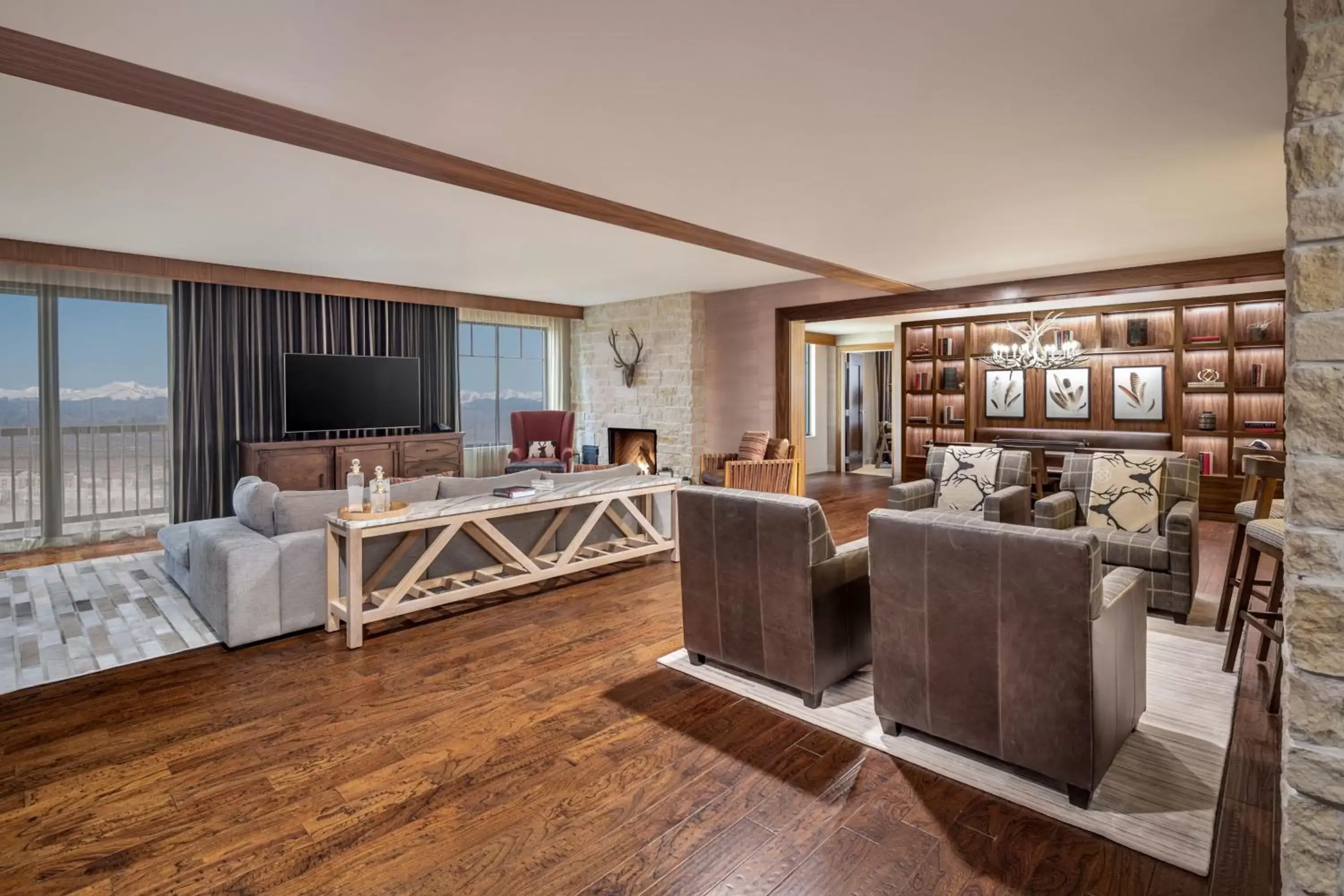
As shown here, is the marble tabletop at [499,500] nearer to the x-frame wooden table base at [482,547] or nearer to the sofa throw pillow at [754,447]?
the x-frame wooden table base at [482,547]

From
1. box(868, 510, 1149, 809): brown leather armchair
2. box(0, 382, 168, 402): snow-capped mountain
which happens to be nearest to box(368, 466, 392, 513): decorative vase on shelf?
box(868, 510, 1149, 809): brown leather armchair

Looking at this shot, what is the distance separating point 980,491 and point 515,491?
3.00 meters

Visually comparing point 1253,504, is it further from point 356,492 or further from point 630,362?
point 630,362

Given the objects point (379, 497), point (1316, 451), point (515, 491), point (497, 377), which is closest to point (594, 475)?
point (515, 491)

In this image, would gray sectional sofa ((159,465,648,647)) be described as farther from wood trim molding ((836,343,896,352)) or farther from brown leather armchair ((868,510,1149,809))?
wood trim molding ((836,343,896,352))

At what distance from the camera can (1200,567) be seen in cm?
478

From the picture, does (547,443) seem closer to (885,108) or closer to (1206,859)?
(885,108)

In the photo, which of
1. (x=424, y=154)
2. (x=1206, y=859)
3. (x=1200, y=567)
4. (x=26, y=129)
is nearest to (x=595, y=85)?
(x=424, y=154)

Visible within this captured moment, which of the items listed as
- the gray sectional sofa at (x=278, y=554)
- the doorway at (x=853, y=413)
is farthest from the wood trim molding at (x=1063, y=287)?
the gray sectional sofa at (x=278, y=554)

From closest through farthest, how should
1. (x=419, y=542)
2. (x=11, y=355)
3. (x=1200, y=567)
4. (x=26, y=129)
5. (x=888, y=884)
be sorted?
(x=888, y=884)
(x=26, y=129)
(x=419, y=542)
(x=1200, y=567)
(x=11, y=355)

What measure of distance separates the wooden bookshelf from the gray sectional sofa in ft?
21.3

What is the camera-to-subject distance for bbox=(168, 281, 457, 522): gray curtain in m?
6.41

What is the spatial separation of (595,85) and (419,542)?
2491 mm

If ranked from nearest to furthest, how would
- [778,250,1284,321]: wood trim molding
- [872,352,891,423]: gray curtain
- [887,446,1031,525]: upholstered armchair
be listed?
[887,446,1031,525]: upholstered armchair → [778,250,1284,321]: wood trim molding → [872,352,891,423]: gray curtain
